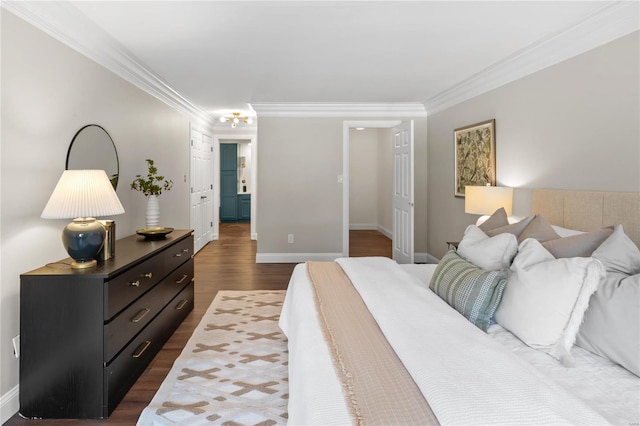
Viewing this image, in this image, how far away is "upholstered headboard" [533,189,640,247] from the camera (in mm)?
2191

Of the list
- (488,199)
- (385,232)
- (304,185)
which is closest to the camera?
(488,199)

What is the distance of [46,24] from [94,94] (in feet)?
2.28

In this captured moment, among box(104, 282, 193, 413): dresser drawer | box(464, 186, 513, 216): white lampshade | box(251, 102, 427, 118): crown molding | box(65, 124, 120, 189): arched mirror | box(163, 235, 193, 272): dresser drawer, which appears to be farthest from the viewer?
box(251, 102, 427, 118): crown molding

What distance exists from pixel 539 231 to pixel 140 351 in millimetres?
2580

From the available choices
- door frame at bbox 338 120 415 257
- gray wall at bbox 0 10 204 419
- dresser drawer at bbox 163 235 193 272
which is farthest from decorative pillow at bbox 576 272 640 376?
door frame at bbox 338 120 415 257

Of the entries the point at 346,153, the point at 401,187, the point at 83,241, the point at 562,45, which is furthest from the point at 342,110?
the point at 83,241

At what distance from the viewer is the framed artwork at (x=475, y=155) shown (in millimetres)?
3881

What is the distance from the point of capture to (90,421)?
76.2 inches

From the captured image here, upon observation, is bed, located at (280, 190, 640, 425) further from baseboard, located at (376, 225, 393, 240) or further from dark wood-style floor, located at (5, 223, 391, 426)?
baseboard, located at (376, 225, 393, 240)

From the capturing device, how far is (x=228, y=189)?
1094cm

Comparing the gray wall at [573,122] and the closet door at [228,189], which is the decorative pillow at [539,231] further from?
the closet door at [228,189]

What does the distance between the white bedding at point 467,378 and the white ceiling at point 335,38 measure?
1.96 metres

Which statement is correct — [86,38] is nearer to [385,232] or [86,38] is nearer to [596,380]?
[596,380]

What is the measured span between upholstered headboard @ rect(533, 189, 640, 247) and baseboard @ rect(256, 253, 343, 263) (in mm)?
3186
